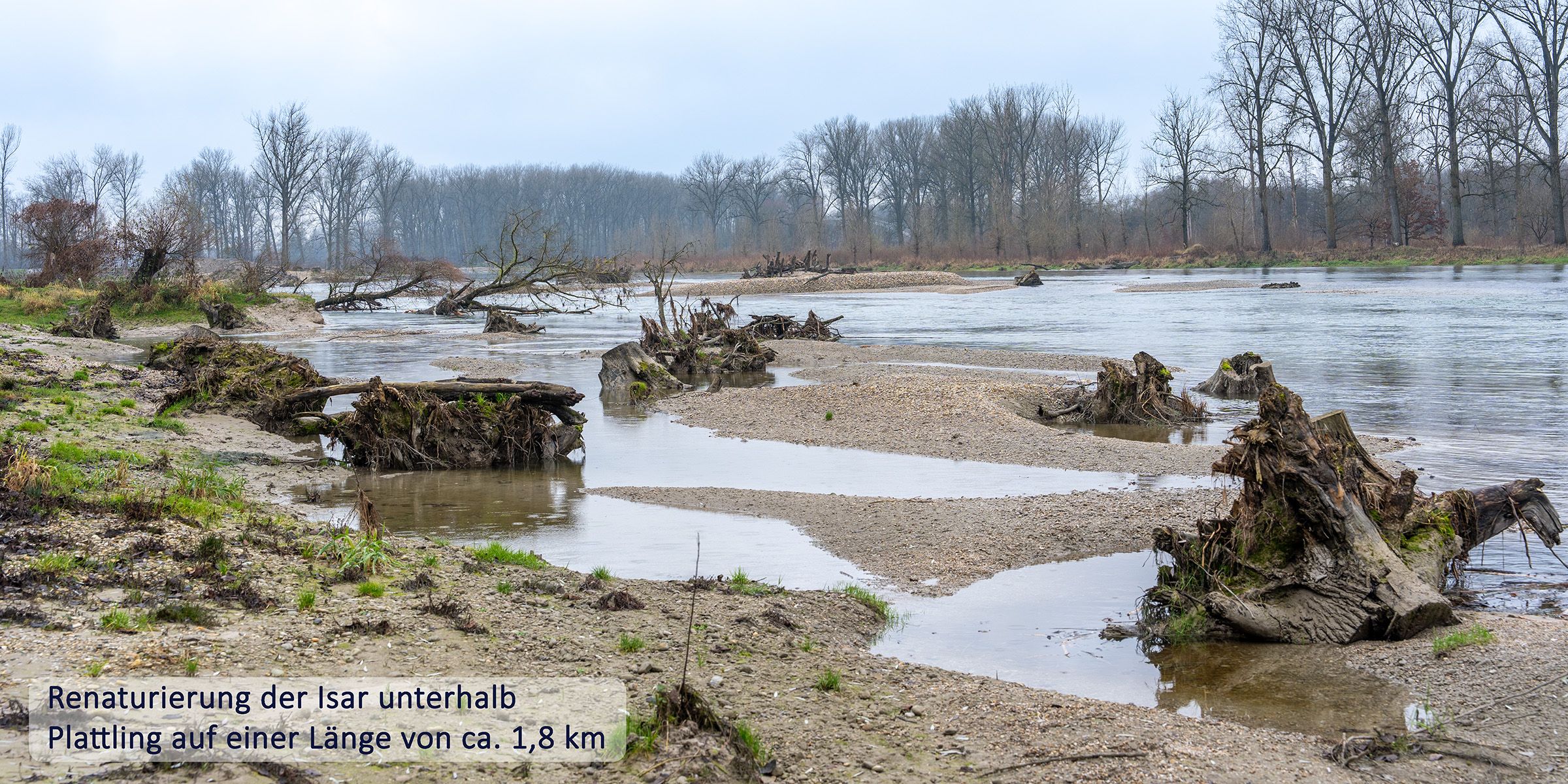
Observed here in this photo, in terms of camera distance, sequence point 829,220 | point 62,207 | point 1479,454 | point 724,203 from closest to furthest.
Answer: point 1479,454 → point 62,207 → point 829,220 → point 724,203

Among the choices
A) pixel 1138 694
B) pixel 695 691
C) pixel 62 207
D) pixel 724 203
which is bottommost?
pixel 1138 694

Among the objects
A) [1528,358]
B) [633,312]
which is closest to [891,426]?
[1528,358]

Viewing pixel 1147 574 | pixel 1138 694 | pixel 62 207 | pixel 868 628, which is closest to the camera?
pixel 1138 694

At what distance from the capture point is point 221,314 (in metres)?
35.6

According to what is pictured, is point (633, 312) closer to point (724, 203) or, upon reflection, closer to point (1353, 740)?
point (1353, 740)

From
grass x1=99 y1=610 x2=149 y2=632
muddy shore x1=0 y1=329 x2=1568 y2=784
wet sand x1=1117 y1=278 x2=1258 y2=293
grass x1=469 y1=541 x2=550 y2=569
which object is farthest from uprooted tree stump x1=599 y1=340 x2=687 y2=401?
wet sand x1=1117 y1=278 x2=1258 y2=293

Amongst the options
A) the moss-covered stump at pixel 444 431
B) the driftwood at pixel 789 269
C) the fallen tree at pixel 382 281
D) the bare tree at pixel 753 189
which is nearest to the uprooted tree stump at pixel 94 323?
the fallen tree at pixel 382 281

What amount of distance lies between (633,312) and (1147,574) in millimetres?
41807

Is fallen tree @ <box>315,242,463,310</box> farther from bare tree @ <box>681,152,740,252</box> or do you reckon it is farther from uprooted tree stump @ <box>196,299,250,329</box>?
bare tree @ <box>681,152,740,252</box>

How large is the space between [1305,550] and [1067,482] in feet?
15.6

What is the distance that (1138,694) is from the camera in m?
5.98

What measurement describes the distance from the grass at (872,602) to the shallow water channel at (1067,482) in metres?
0.15

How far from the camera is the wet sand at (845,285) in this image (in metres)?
64.8

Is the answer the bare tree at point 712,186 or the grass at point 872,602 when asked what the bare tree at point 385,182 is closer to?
the bare tree at point 712,186
